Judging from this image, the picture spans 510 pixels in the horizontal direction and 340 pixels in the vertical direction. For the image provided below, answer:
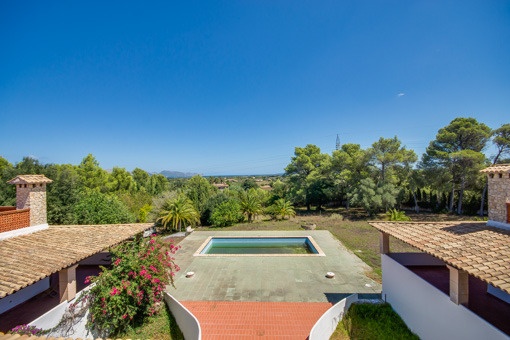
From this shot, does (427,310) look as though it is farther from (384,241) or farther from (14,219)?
(14,219)

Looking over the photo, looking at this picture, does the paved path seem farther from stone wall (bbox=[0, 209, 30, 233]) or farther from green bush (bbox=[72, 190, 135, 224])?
green bush (bbox=[72, 190, 135, 224])

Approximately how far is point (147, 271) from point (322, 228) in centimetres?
1571

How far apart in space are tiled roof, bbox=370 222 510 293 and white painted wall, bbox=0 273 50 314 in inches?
436

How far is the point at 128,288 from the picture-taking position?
22.6 ft

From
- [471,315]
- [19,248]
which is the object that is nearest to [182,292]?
[19,248]

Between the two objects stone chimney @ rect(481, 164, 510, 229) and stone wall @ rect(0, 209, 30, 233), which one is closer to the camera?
stone chimney @ rect(481, 164, 510, 229)

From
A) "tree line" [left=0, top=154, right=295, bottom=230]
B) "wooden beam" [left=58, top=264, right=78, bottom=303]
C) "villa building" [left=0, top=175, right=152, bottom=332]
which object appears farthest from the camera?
"tree line" [left=0, top=154, right=295, bottom=230]

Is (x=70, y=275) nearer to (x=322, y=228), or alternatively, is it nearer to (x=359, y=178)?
(x=322, y=228)

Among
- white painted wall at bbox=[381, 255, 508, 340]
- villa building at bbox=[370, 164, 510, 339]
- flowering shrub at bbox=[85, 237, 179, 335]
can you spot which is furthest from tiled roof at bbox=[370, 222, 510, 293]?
flowering shrub at bbox=[85, 237, 179, 335]

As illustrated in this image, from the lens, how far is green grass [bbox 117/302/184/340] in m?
6.89

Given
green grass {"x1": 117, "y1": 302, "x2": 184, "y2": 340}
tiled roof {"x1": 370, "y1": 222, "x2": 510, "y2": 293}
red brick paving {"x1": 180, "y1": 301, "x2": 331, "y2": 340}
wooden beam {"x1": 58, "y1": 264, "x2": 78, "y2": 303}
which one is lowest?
green grass {"x1": 117, "y1": 302, "x2": 184, "y2": 340}

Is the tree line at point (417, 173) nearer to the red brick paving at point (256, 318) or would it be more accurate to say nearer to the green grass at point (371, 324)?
the green grass at point (371, 324)

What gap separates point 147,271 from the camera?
740 centimetres

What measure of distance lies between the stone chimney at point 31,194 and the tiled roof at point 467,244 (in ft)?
38.3
